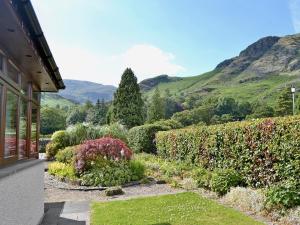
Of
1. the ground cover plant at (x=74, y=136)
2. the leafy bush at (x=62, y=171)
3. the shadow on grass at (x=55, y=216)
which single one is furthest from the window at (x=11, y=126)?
Answer: the ground cover plant at (x=74, y=136)

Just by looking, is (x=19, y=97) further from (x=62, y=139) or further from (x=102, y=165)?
(x=62, y=139)

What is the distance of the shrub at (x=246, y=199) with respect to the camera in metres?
8.75

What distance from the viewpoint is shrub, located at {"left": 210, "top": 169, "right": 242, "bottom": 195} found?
35.0 feet

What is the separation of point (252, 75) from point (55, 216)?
6516 inches

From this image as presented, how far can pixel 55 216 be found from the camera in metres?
8.95

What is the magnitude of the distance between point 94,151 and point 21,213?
405 inches

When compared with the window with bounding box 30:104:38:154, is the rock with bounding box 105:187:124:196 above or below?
below

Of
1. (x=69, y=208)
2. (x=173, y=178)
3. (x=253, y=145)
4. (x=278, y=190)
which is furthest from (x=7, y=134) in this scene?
(x=173, y=178)

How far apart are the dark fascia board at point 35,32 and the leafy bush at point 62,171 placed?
8.53 metres

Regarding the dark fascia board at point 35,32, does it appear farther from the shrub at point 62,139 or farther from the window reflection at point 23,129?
the shrub at point 62,139

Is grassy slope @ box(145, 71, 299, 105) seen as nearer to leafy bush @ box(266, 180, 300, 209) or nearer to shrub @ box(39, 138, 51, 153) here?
shrub @ box(39, 138, 51, 153)

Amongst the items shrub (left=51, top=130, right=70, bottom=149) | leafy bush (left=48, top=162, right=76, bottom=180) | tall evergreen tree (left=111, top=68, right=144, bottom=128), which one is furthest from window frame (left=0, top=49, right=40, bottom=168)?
tall evergreen tree (left=111, top=68, right=144, bottom=128)

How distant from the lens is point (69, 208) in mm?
9984

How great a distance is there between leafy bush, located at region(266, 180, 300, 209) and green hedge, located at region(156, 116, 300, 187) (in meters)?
0.33
